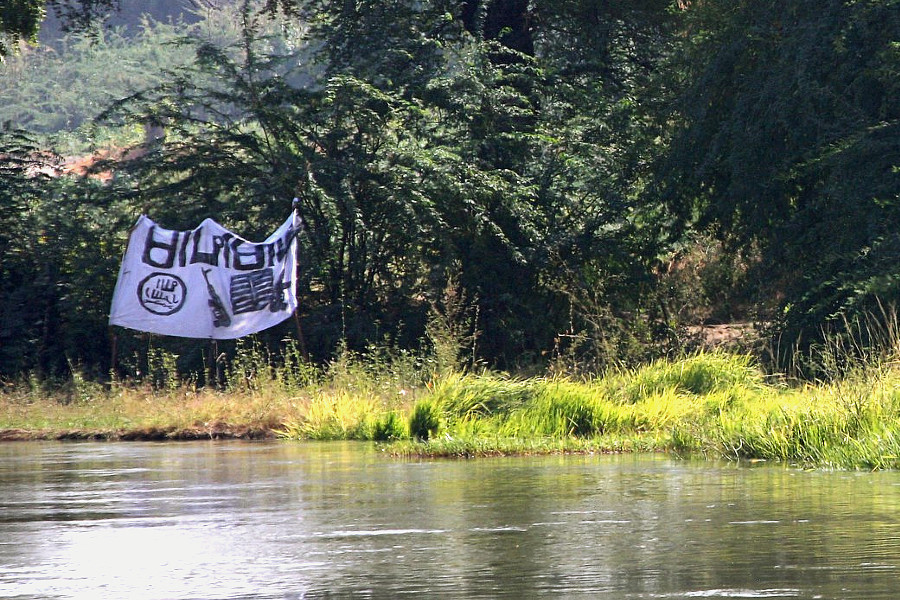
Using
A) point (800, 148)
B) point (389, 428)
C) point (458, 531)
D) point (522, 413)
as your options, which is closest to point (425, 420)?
point (389, 428)

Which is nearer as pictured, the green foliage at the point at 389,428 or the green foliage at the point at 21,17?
the green foliage at the point at 389,428

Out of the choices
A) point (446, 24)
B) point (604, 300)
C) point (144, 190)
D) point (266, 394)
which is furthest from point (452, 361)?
point (446, 24)

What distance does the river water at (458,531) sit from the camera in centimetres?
680

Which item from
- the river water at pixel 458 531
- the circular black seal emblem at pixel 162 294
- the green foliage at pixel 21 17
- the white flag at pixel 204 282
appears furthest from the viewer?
the green foliage at pixel 21 17

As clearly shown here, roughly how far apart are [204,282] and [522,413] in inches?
360

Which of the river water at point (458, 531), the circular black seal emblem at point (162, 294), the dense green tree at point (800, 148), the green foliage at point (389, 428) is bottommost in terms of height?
the river water at point (458, 531)

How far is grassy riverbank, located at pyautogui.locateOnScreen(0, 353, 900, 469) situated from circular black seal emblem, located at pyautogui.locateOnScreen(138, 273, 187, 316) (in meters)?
1.42

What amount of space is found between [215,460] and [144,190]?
11.7 metres

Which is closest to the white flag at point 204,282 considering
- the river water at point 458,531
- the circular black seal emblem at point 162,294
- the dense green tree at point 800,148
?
the circular black seal emblem at point 162,294

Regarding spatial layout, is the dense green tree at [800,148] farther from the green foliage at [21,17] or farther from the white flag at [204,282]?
the green foliage at [21,17]

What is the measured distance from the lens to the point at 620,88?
2928cm

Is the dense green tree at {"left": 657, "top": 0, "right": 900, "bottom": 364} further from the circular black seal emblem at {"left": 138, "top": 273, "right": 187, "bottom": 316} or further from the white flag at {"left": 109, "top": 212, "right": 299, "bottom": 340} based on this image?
the circular black seal emblem at {"left": 138, "top": 273, "right": 187, "bottom": 316}

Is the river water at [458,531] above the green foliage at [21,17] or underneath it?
underneath

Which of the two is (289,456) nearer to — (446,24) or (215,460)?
(215,460)
